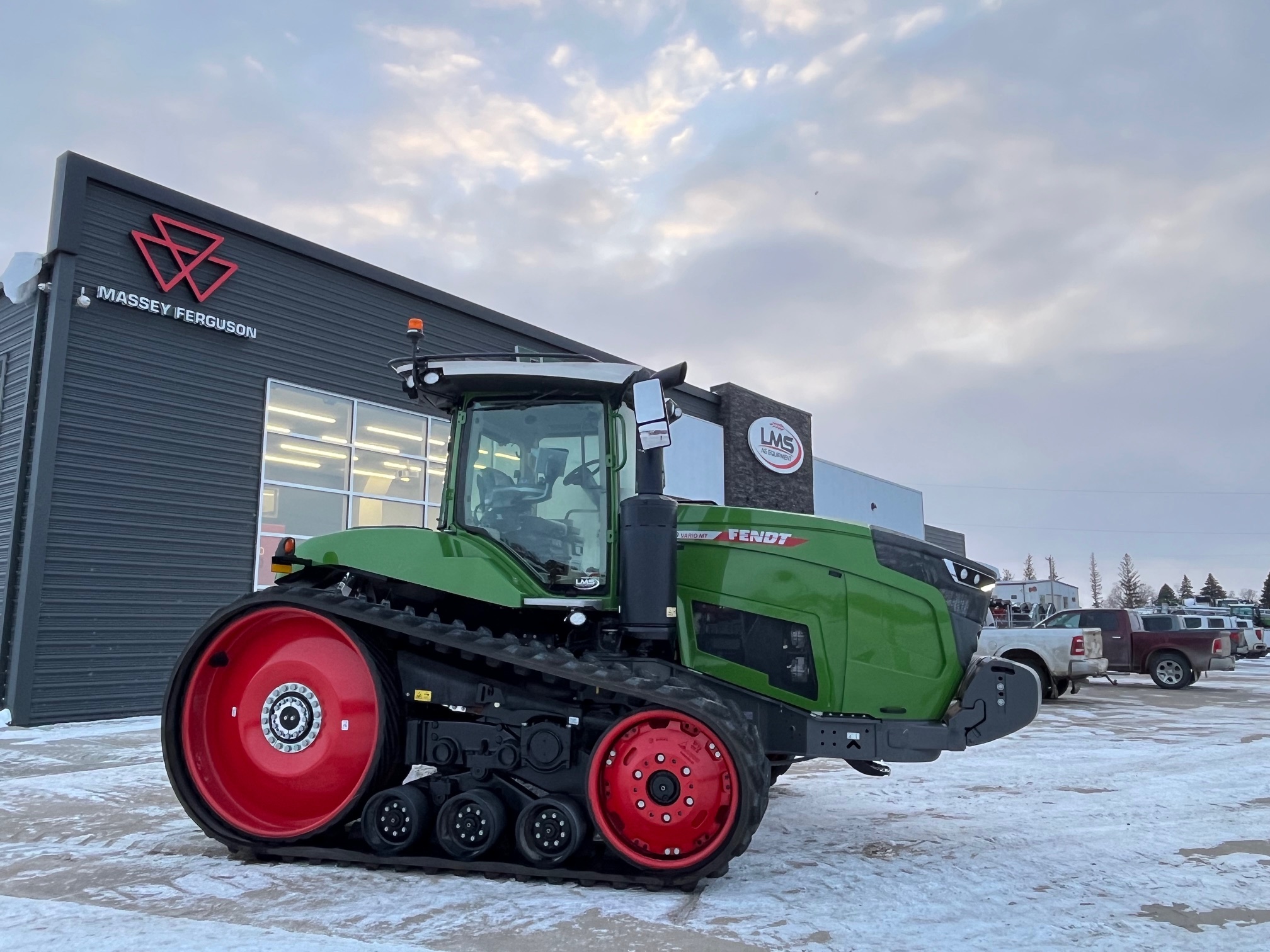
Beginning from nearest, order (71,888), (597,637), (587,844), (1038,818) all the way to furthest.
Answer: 1. (71,888)
2. (587,844)
3. (597,637)
4. (1038,818)

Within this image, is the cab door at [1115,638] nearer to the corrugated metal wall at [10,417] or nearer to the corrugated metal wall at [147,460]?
the corrugated metal wall at [147,460]

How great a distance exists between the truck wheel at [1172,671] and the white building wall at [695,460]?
9.80 metres

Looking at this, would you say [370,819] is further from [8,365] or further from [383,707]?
[8,365]

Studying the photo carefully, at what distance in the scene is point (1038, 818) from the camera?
6.17 meters

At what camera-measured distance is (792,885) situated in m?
4.56

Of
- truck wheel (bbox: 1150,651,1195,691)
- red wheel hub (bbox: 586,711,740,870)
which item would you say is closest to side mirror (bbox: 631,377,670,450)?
red wheel hub (bbox: 586,711,740,870)

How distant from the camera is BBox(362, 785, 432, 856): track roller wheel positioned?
4.70 meters

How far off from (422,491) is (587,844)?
1098 centimetres

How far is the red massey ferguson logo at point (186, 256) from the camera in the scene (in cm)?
1151

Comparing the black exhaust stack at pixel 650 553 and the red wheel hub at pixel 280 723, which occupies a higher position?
the black exhaust stack at pixel 650 553

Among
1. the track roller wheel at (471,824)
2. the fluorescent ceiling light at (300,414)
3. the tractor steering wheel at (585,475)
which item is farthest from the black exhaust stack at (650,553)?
the fluorescent ceiling light at (300,414)

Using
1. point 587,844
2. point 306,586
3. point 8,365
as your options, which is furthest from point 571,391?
point 8,365

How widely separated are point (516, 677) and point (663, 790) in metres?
1.00

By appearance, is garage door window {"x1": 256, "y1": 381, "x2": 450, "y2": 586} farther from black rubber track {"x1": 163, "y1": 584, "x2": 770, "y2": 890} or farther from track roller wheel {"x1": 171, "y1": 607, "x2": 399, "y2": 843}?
black rubber track {"x1": 163, "y1": 584, "x2": 770, "y2": 890}
